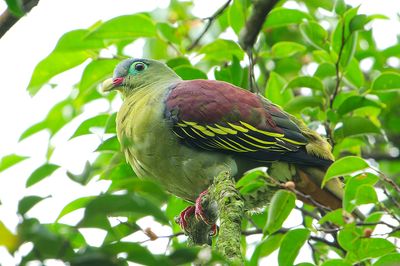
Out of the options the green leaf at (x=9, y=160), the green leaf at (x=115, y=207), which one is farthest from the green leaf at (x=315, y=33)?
the green leaf at (x=115, y=207)

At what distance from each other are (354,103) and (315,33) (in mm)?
528

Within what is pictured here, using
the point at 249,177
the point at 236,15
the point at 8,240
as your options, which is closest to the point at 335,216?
the point at 249,177

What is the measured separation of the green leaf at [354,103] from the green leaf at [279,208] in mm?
1350

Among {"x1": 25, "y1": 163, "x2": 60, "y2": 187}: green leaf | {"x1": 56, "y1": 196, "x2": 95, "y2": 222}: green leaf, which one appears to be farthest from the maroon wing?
{"x1": 25, "y1": 163, "x2": 60, "y2": 187}: green leaf

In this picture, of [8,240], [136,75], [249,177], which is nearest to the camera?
[8,240]

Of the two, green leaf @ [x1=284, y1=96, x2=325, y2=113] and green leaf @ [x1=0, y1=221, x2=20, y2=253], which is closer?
green leaf @ [x1=0, y1=221, x2=20, y2=253]

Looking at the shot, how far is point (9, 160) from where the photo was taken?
404 centimetres

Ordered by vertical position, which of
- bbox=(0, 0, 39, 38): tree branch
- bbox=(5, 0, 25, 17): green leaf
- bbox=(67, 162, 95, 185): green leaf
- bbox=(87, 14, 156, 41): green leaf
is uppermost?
bbox=(5, 0, 25, 17): green leaf

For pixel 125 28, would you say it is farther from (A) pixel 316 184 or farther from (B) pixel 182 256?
(B) pixel 182 256

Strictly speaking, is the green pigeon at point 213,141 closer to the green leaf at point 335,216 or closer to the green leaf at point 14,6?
the green leaf at point 335,216

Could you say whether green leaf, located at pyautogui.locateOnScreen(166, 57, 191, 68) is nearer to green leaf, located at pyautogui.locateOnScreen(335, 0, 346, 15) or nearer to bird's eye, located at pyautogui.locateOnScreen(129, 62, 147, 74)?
bird's eye, located at pyautogui.locateOnScreen(129, 62, 147, 74)

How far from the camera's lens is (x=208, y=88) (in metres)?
4.13

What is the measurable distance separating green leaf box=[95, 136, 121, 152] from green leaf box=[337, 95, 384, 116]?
53.1 inches

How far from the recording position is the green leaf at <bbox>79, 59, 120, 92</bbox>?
14.6ft
